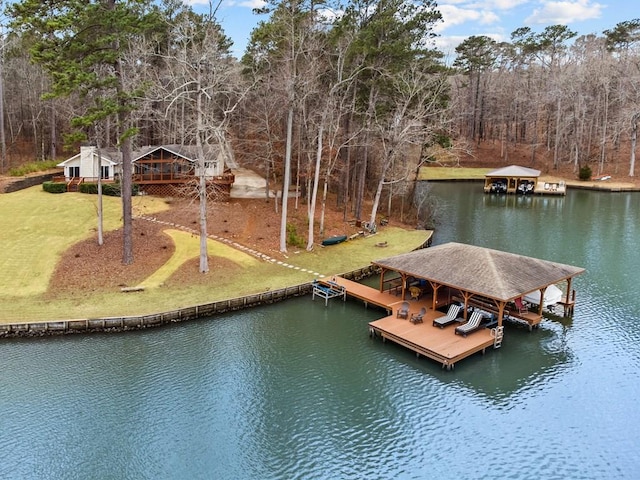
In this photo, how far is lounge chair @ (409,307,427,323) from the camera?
2133 centimetres

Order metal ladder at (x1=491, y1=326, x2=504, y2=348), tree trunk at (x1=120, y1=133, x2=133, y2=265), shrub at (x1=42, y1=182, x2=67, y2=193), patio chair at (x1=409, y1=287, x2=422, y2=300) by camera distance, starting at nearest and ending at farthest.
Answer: metal ladder at (x1=491, y1=326, x2=504, y2=348)
patio chair at (x1=409, y1=287, x2=422, y2=300)
tree trunk at (x1=120, y1=133, x2=133, y2=265)
shrub at (x1=42, y1=182, x2=67, y2=193)

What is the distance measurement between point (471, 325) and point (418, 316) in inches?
89.0

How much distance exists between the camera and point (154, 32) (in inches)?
1681

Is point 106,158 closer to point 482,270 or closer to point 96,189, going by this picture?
point 96,189

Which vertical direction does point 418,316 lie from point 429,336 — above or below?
above

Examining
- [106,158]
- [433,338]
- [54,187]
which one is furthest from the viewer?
[106,158]

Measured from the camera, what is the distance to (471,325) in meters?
20.3

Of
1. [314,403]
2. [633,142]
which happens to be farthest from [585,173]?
[314,403]

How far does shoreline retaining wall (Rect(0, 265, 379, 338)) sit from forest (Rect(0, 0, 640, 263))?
619 centimetres

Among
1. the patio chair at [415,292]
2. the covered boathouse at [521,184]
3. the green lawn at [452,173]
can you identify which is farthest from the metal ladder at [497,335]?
the green lawn at [452,173]

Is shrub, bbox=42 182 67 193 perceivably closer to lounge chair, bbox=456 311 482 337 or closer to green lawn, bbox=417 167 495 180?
lounge chair, bbox=456 311 482 337

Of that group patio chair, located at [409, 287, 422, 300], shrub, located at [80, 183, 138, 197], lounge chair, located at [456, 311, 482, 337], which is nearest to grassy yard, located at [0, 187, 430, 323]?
shrub, located at [80, 183, 138, 197]

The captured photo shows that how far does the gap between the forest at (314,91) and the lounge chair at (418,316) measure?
35.6 feet

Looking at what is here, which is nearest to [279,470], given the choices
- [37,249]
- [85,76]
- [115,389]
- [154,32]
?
[115,389]
